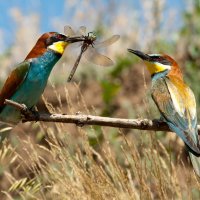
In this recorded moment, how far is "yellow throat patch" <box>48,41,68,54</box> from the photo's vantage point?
10.7ft

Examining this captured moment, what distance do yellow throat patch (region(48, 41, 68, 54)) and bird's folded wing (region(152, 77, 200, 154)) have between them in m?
0.50

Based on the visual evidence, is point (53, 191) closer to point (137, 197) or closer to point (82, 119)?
point (137, 197)

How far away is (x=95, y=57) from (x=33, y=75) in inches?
13.2

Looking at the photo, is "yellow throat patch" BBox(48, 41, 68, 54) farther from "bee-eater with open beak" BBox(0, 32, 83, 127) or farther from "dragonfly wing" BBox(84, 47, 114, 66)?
"dragonfly wing" BBox(84, 47, 114, 66)

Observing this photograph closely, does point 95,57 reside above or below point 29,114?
above

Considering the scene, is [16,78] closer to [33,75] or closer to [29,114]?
[33,75]

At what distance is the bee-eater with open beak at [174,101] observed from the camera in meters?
2.78

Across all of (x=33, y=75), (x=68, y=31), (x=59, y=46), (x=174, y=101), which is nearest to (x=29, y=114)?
(x=33, y=75)

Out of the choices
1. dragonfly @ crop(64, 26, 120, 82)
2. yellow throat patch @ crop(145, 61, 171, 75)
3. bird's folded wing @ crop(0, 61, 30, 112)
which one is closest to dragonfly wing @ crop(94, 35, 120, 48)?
dragonfly @ crop(64, 26, 120, 82)

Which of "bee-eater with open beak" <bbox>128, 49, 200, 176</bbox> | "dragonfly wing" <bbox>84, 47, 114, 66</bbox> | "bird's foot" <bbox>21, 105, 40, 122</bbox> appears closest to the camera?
"bee-eater with open beak" <bbox>128, 49, 200, 176</bbox>

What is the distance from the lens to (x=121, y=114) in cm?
553

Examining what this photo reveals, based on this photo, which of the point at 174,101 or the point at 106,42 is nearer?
the point at 174,101

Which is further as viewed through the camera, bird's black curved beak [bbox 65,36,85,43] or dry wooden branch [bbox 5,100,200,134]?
bird's black curved beak [bbox 65,36,85,43]

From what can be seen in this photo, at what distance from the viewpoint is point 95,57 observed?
3.17 meters
